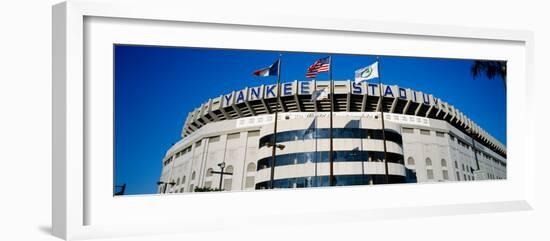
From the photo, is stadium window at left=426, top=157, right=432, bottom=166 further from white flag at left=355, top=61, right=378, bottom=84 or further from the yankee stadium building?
white flag at left=355, top=61, right=378, bottom=84

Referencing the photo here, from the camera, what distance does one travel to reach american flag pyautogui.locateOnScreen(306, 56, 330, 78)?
1243cm

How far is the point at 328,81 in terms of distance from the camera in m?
12.9

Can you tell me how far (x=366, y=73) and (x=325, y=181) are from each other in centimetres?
210

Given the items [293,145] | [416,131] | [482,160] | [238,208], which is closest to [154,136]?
[238,208]

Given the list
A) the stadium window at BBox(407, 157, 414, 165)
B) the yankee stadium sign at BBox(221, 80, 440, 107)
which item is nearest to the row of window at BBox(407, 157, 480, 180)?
the stadium window at BBox(407, 157, 414, 165)

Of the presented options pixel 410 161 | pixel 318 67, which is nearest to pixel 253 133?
pixel 318 67

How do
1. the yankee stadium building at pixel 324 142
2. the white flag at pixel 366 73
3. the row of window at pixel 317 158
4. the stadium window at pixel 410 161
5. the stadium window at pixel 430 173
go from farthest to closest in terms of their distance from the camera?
the stadium window at pixel 410 161 < the stadium window at pixel 430 173 < the white flag at pixel 366 73 < the row of window at pixel 317 158 < the yankee stadium building at pixel 324 142

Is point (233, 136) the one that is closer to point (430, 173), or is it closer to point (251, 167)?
point (251, 167)

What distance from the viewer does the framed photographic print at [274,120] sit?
33.7 feet

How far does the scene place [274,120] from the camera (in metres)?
12.7

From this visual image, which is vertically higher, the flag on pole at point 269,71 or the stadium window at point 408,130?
the flag on pole at point 269,71

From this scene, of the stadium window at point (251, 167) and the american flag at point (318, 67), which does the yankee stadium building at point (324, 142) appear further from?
the american flag at point (318, 67)

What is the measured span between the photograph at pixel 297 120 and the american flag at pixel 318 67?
2cm

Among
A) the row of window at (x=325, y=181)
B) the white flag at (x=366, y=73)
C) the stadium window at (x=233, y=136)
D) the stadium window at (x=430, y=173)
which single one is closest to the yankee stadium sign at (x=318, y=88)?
the white flag at (x=366, y=73)
